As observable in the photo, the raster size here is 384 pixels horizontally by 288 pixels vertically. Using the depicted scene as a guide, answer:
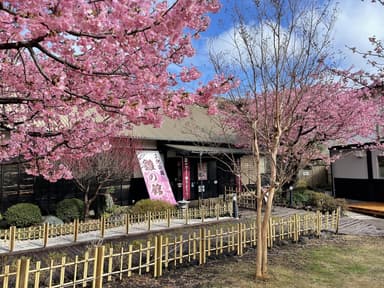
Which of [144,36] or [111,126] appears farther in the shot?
[111,126]

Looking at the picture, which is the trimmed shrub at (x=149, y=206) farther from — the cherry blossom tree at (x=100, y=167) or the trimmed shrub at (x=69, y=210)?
the trimmed shrub at (x=69, y=210)

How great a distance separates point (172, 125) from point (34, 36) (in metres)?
14.1

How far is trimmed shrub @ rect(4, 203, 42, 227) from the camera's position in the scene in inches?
371

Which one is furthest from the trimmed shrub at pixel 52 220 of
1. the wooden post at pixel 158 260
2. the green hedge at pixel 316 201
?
the green hedge at pixel 316 201

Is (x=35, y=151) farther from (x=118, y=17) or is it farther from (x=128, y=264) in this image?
(x=118, y=17)

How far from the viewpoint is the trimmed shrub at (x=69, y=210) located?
10555 millimetres

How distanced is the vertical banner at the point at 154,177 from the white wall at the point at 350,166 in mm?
9620

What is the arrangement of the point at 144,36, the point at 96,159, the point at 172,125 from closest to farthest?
the point at 144,36 → the point at 96,159 → the point at 172,125

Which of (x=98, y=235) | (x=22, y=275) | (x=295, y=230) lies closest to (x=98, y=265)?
(x=22, y=275)

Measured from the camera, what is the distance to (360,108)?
1301 centimetres

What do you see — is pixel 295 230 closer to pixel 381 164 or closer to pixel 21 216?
pixel 21 216

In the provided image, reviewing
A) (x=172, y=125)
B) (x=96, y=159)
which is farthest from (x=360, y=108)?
(x=96, y=159)

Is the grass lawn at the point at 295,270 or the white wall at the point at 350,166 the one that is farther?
the white wall at the point at 350,166

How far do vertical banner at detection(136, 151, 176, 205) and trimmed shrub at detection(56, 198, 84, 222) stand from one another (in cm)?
283
